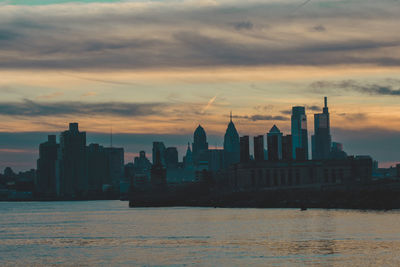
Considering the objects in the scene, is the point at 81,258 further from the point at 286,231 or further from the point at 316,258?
the point at 286,231

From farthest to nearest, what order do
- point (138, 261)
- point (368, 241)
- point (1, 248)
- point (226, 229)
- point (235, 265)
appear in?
point (226, 229), point (1, 248), point (368, 241), point (138, 261), point (235, 265)

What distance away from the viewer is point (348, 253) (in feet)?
290

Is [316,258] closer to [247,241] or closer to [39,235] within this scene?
[247,241]

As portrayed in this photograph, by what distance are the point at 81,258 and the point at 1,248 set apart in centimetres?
2454

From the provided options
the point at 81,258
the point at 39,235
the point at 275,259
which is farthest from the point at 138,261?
the point at 39,235

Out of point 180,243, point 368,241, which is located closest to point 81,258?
point 180,243

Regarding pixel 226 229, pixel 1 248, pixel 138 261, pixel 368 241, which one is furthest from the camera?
pixel 226 229

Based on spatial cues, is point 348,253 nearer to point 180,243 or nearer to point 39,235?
point 180,243

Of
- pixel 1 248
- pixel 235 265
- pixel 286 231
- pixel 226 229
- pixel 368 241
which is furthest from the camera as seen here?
pixel 226 229

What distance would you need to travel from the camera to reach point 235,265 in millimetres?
80250

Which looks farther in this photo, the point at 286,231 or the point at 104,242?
the point at 286,231

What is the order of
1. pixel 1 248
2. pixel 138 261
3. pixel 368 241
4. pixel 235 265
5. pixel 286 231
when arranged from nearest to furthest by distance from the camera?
pixel 235 265 < pixel 138 261 < pixel 368 241 < pixel 1 248 < pixel 286 231

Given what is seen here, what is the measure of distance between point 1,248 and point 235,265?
44.7 m

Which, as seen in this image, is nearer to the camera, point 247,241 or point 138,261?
point 138,261
